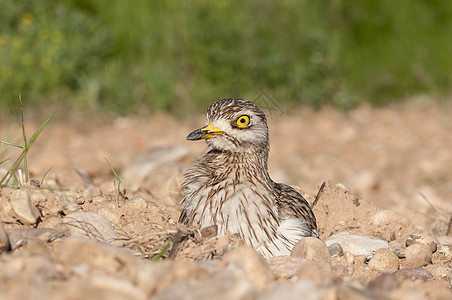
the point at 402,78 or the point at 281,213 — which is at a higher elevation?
the point at 402,78

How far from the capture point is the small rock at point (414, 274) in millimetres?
3876

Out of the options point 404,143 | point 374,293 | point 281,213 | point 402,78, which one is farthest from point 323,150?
point 374,293

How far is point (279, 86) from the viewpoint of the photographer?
10766mm

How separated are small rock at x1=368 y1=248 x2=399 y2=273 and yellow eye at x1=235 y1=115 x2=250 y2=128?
1199mm

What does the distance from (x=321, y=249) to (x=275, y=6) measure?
8.18 m

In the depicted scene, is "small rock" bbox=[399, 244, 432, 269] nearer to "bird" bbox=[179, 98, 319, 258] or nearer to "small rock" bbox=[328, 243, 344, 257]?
"small rock" bbox=[328, 243, 344, 257]

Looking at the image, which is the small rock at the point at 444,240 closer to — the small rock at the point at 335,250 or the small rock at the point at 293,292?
the small rock at the point at 335,250

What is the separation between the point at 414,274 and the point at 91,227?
6.42 feet

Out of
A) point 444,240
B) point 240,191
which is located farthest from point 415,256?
point 240,191

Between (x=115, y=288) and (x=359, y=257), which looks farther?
(x=359, y=257)

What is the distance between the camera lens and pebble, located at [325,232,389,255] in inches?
171

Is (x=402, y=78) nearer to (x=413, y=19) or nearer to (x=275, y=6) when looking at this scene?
(x=413, y=19)

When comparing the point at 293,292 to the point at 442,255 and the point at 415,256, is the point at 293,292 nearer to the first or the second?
the point at 415,256

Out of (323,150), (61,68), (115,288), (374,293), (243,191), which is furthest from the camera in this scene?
(61,68)
